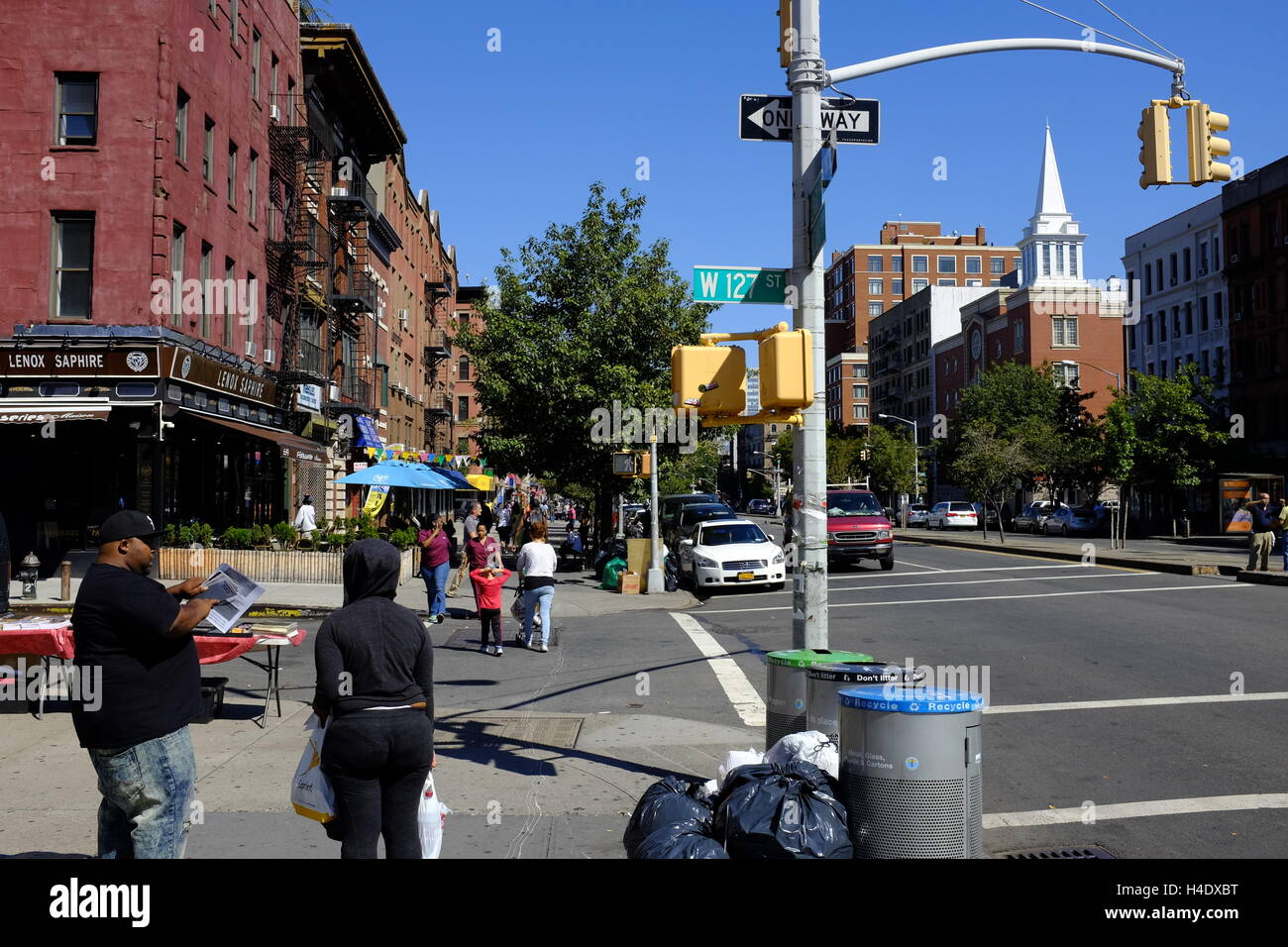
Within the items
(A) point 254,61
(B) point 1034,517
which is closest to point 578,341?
(A) point 254,61

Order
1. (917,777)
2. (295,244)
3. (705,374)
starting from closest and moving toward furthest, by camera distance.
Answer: (917,777) → (705,374) → (295,244)

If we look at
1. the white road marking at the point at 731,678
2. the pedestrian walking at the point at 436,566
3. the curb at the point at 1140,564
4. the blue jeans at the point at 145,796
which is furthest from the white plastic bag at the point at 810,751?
the curb at the point at 1140,564

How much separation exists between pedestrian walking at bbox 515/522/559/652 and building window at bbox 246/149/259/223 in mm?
17215

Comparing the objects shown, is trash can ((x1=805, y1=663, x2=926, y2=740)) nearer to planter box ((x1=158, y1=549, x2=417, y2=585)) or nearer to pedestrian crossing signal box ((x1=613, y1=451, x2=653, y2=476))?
planter box ((x1=158, y1=549, x2=417, y2=585))

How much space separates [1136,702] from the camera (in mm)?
10148

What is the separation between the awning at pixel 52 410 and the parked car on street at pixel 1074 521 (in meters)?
45.7

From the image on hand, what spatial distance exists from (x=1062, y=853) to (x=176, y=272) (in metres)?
21.8

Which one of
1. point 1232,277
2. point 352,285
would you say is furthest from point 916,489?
point 352,285

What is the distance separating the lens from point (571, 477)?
32.4m

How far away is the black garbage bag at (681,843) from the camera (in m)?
4.99

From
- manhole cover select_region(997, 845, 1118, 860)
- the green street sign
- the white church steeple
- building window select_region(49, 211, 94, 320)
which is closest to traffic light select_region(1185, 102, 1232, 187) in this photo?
the green street sign

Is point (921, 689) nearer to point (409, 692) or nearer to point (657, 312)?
point (409, 692)

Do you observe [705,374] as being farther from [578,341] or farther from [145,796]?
[578,341]

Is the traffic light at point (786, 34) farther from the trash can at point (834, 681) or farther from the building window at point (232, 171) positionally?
the building window at point (232, 171)
